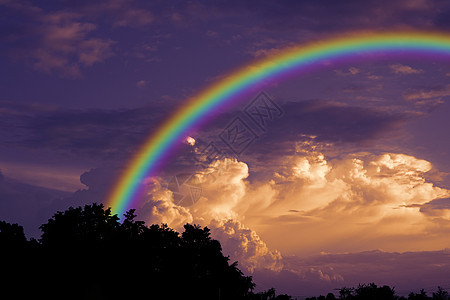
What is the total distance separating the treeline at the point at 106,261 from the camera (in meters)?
60.8

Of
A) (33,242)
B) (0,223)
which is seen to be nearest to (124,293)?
(33,242)

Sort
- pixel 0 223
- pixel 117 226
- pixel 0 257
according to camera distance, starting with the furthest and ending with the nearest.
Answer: pixel 117 226 < pixel 0 223 < pixel 0 257

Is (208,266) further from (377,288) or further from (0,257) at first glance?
(377,288)

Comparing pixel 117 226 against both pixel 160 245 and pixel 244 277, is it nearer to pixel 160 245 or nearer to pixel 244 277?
pixel 160 245

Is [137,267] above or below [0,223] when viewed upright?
below

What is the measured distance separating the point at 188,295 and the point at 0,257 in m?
26.9

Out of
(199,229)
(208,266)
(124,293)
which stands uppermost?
(199,229)

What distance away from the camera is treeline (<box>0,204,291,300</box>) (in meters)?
60.8

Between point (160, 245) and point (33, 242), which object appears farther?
point (160, 245)

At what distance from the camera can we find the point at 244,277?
8644 centimetres

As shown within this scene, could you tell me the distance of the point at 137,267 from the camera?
66.7 meters

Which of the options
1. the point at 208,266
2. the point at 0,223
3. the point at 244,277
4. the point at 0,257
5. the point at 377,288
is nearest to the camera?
the point at 0,257

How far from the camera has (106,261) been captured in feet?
214

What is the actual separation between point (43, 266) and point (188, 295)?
21.8 meters
